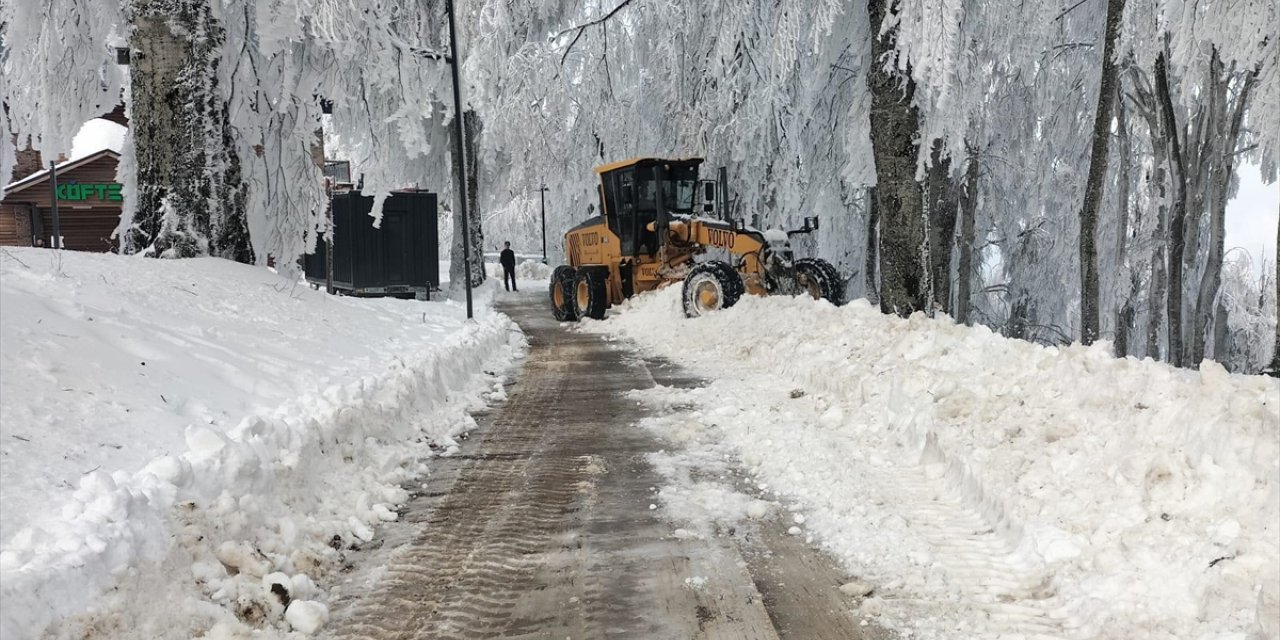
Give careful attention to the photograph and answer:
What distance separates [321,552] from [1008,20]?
13.7 meters

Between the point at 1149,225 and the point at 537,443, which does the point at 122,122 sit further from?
the point at 1149,225

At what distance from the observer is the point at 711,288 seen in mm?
13406

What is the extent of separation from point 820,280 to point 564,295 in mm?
6056

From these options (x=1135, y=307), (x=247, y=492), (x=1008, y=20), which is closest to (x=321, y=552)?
(x=247, y=492)

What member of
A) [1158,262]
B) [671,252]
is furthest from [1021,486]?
[1158,262]

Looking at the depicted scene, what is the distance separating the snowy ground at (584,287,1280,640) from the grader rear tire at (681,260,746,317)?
5.85 metres

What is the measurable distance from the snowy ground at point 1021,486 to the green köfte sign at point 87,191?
66.0ft

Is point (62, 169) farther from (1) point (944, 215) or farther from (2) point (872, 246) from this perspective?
(1) point (944, 215)

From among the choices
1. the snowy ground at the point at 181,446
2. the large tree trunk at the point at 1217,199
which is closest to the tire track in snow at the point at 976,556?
the snowy ground at the point at 181,446

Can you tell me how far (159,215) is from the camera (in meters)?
8.55

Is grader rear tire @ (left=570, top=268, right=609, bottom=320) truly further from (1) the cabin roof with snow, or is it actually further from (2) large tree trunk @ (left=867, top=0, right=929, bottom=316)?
(1) the cabin roof with snow

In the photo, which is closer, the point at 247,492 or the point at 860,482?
the point at 247,492

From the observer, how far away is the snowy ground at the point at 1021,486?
315 centimetres

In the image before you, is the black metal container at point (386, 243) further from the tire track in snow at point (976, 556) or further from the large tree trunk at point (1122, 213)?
the tire track in snow at point (976, 556)
